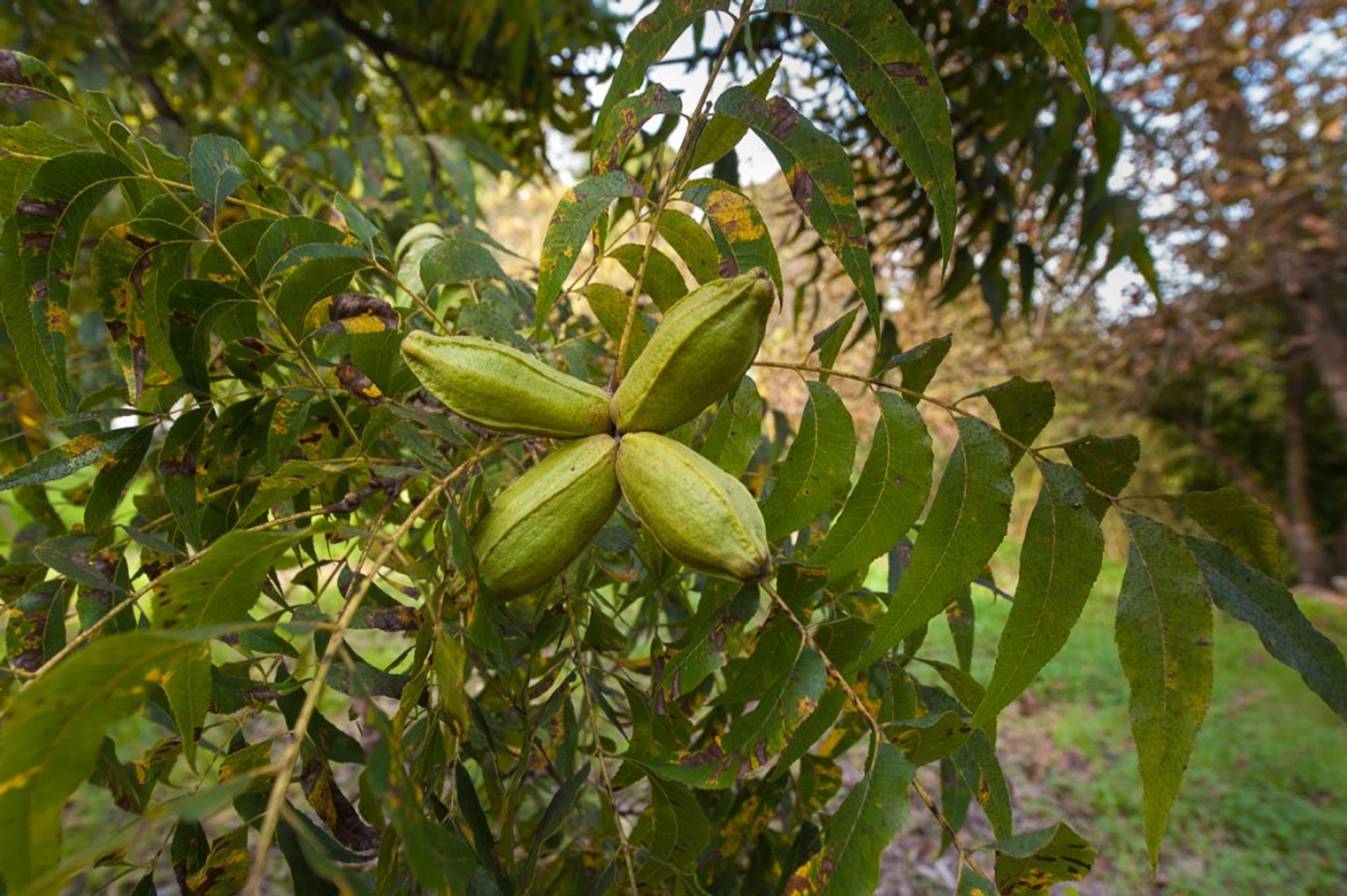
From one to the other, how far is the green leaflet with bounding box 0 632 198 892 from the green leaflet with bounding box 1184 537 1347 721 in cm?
108

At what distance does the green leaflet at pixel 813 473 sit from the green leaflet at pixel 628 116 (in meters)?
0.41

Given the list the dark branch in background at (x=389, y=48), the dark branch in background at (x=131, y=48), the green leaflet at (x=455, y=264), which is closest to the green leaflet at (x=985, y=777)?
the green leaflet at (x=455, y=264)

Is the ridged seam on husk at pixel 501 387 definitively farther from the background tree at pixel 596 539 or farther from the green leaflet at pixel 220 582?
the green leaflet at pixel 220 582

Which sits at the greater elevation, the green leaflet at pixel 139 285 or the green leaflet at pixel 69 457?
the green leaflet at pixel 139 285

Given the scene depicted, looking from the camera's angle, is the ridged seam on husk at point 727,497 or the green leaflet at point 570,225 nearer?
the ridged seam on husk at point 727,497

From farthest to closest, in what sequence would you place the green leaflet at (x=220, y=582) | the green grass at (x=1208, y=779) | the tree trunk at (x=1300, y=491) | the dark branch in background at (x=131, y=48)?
the tree trunk at (x=1300, y=491) < the green grass at (x=1208, y=779) < the dark branch in background at (x=131, y=48) < the green leaflet at (x=220, y=582)

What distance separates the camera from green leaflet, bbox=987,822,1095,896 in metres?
0.87

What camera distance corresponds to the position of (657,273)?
1.26m

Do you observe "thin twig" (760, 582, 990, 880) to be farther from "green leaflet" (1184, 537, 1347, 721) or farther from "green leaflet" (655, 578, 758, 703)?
"green leaflet" (1184, 537, 1347, 721)

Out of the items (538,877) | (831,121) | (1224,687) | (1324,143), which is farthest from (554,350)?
(1324,143)

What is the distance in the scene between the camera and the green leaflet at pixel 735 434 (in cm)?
119

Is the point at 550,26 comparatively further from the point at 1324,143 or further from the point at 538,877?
the point at 1324,143

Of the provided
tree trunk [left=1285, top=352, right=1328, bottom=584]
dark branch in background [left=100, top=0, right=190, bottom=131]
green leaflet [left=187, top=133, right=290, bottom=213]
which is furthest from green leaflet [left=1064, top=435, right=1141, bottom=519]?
tree trunk [left=1285, top=352, right=1328, bottom=584]

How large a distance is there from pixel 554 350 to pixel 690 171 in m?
0.44
